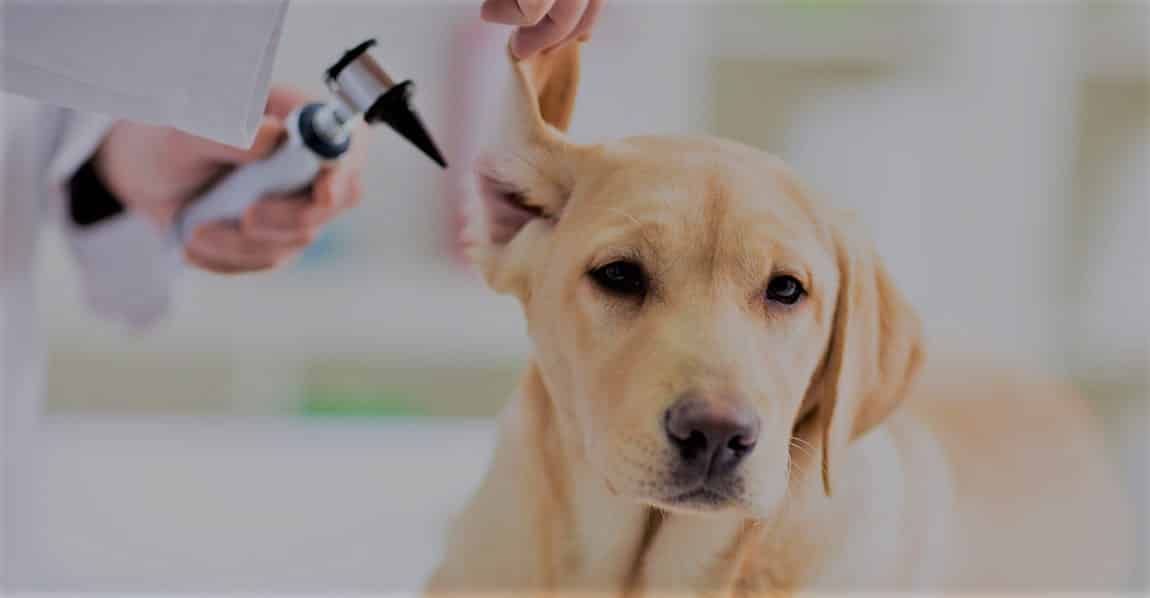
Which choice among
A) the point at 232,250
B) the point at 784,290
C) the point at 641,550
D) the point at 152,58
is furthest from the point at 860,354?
the point at 232,250

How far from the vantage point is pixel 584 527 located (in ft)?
2.14

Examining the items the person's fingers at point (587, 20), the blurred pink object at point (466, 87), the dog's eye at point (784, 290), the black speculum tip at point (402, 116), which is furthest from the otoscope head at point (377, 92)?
the blurred pink object at point (466, 87)

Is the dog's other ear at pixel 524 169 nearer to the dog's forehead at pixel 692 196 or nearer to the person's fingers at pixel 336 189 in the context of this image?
the dog's forehead at pixel 692 196

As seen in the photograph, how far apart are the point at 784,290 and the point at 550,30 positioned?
0.60ft

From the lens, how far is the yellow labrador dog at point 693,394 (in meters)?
Result: 0.53

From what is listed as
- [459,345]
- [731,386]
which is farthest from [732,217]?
[459,345]

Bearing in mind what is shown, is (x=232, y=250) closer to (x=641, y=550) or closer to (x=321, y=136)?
(x=321, y=136)

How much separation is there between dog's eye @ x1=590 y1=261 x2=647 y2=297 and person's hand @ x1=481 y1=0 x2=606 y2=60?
0.12 metres

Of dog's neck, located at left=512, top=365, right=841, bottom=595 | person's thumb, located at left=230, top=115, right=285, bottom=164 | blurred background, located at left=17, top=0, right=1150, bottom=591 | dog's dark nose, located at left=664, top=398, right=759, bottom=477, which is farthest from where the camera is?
blurred background, located at left=17, top=0, right=1150, bottom=591

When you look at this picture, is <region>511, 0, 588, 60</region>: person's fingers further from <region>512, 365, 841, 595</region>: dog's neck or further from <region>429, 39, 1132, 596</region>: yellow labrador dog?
<region>512, 365, 841, 595</region>: dog's neck

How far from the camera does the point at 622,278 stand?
584mm

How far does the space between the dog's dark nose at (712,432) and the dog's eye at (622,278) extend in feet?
0.29

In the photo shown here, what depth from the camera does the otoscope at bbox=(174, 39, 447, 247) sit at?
2.07 ft

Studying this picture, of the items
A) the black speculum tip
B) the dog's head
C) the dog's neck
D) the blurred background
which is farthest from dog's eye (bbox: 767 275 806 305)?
the blurred background
